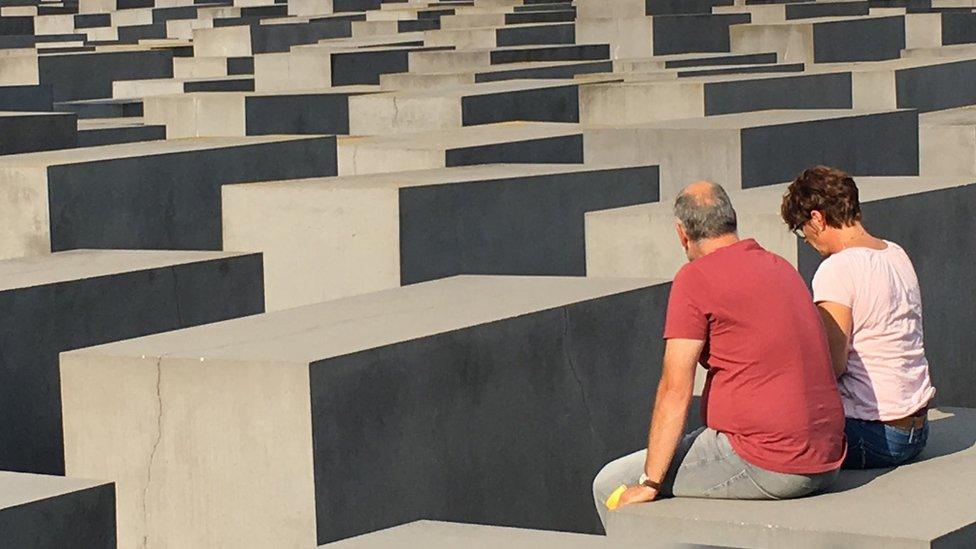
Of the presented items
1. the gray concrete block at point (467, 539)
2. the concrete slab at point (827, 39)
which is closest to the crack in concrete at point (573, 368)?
the gray concrete block at point (467, 539)

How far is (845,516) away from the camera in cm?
473

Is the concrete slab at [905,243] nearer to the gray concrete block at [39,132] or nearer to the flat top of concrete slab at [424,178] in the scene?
the flat top of concrete slab at [424,178]

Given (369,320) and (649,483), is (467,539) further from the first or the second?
(369,320)

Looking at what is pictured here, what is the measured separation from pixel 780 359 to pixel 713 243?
339 mm

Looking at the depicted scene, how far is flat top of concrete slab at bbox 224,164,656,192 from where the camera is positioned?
8820 millimetres

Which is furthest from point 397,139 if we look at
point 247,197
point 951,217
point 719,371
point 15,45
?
point 15,45

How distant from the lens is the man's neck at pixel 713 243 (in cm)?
489

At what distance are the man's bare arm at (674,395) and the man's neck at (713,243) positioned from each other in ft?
0.83

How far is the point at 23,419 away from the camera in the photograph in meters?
7.31

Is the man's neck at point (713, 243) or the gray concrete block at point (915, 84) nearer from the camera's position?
the man's neck at point (713, 243)

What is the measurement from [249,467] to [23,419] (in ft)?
7.16

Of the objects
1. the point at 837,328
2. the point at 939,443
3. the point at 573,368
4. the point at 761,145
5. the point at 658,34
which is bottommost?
the point at 939,443

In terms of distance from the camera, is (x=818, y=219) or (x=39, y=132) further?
(x=39, y=132)

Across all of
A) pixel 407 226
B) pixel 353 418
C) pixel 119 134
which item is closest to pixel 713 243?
pixel 353 418
